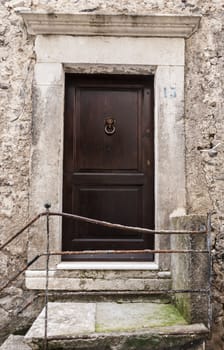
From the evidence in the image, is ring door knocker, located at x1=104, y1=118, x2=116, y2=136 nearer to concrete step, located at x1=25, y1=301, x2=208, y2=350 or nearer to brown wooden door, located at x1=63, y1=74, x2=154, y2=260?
brown wooden door, located at x1=63, y1=74, x2=154, y2=260

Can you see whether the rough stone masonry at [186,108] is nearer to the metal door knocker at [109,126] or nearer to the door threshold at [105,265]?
the door threshold at [105,265]

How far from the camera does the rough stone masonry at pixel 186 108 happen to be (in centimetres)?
356

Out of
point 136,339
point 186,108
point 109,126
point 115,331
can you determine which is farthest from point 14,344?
point 186,108

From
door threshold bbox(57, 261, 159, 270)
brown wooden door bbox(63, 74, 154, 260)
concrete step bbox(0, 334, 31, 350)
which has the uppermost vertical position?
brown wooden door bbox(63, 74, 154, 260)

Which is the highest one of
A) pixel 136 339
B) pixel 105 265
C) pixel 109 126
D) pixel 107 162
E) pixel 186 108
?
pixel 186 108

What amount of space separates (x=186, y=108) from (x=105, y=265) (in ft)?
5.67

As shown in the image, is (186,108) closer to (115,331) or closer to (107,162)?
(107,162)

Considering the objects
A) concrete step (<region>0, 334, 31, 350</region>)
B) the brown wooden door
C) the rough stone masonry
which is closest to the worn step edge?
concrete step (<region>0, 334, 31, 350</region>)

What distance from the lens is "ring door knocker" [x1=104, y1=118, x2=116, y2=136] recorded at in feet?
12.4

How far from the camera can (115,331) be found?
2629mm

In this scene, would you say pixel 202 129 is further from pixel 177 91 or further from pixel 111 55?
pixel 111 55

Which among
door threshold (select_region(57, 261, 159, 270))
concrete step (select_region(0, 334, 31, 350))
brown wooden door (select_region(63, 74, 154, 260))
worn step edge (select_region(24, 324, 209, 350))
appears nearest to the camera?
worn step edge (select_region(24, 324, 209, 350))

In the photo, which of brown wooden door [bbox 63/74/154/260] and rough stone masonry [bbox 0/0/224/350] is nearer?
rough stone masonry [bbox 0/0/224/350]

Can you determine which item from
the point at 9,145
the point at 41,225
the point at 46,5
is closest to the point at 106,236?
the point at 41,225
